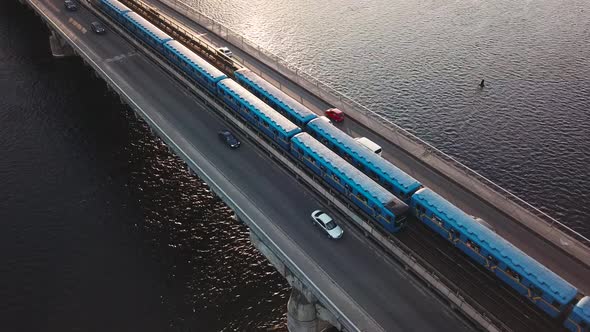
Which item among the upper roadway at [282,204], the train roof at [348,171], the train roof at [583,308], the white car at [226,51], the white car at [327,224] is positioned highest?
the train roof at [583,308]

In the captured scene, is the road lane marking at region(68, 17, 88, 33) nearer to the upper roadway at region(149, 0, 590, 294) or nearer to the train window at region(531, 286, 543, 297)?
the upper roadway at region(149, 0, 590, 294)

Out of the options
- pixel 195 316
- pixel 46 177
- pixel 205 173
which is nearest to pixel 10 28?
pixel 46 177

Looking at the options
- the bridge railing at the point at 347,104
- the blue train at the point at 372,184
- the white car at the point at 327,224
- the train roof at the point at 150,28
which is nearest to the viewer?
the blue train at the point at 372,184

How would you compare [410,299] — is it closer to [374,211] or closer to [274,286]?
[374,211]

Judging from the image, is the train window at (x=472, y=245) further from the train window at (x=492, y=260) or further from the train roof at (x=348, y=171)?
the train roof at (x=348, y=171)

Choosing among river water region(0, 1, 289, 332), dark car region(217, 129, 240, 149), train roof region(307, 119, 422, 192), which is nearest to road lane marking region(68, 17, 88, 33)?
river water region(0, 1, 289, 332)

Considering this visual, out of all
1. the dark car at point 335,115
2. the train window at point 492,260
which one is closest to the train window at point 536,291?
the train window at point 492,260
